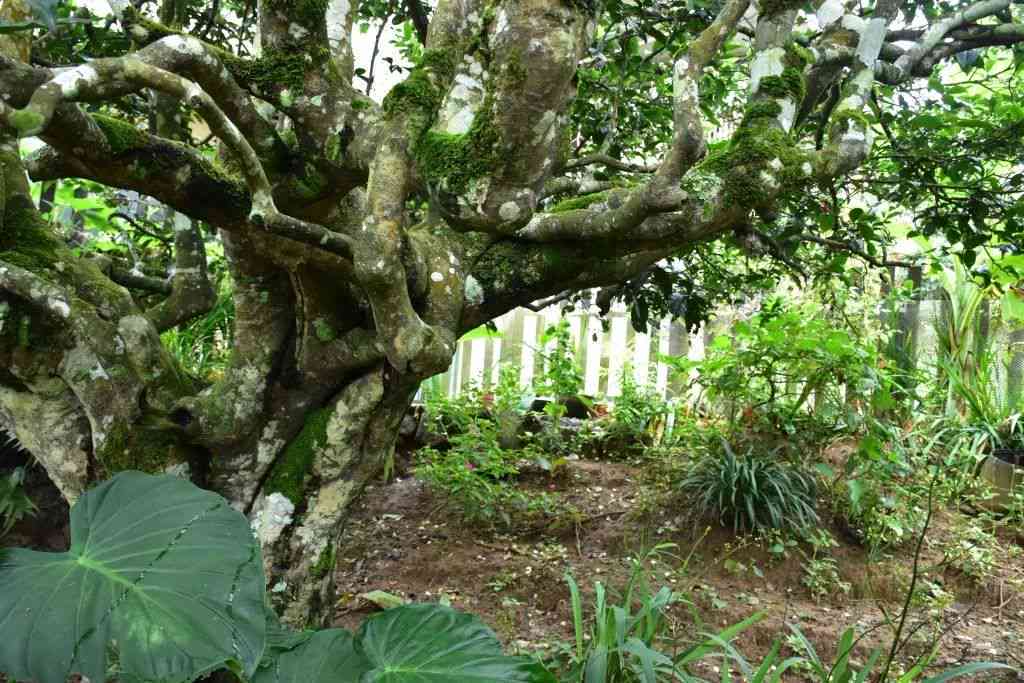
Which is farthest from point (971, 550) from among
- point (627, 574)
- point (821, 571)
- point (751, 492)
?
point (627, 574)

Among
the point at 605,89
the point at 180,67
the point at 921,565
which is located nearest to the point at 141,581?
the point at 180,67

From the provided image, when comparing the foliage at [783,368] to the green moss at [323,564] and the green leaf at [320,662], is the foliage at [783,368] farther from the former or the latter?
the green leaf at [320,662]

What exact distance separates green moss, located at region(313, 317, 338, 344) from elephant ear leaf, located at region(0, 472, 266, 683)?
1.91 ft

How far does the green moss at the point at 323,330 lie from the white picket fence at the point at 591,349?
3.92 meters

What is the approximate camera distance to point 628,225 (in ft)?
6.86

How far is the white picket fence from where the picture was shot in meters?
6.66

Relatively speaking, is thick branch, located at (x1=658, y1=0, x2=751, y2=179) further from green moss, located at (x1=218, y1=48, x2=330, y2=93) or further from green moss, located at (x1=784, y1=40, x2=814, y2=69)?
green moss, located at (x1=218, y1=48, x2=330, y2=93)

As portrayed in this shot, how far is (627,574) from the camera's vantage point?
3619 mm

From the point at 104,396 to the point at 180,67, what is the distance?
90 cm

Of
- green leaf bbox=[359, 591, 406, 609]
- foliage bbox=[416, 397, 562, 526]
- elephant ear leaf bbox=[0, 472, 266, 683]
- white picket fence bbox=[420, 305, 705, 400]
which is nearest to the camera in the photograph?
elephant ear leaf bbox=[0, 472, 266, 683]

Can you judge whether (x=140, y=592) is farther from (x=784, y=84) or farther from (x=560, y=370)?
(x=560, y=370)

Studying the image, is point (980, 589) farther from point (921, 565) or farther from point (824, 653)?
point (824, 653)

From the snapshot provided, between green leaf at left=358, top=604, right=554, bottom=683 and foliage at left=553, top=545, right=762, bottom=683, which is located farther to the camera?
foliage at left=553, top=545, right=762, bottom=683

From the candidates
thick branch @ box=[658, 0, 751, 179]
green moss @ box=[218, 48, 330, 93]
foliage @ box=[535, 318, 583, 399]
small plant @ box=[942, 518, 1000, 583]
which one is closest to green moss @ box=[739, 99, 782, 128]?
thick branch @ box=[658, 0, 751, 179]
